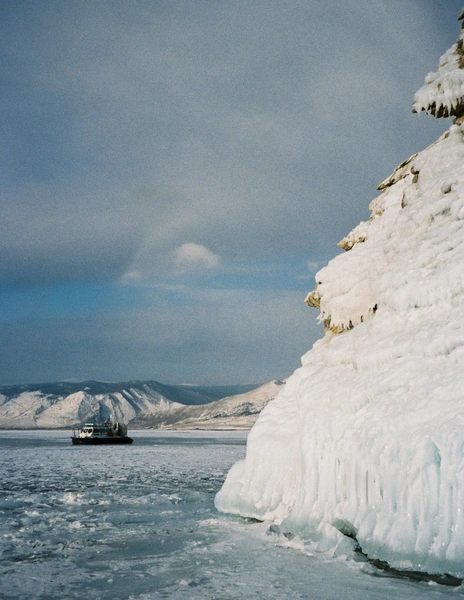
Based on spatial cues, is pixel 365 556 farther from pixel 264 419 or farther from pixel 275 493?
pixel 264 419

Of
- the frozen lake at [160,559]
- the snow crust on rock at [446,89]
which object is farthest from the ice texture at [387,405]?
the snow crust on rock at [446,89]

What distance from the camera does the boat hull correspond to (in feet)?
260

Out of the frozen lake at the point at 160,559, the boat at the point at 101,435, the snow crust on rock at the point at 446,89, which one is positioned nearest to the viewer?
the frozen lake at the point at 160,559

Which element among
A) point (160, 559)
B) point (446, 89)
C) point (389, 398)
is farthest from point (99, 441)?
point (389, 398)

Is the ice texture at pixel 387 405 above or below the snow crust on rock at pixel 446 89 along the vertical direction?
below

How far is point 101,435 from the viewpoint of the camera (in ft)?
275

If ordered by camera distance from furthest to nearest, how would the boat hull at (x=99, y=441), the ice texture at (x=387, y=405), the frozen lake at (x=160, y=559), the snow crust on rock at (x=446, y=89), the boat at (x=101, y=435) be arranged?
the boat at (x=101, y=435) → the boat hull at (x=99, y=441) → the snow crust on rock at (x=446, y=89) → the ice texture at (x=387, y=405) → the frozen lake at (x=160, y=559)

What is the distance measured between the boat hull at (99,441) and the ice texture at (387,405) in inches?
2713

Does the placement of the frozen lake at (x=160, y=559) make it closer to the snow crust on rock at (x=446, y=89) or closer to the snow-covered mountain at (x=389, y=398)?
the snow-covered mountain at (x=389, y=398)

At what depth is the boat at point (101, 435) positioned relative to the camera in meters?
79.8

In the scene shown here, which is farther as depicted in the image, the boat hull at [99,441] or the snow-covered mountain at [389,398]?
the boat hull at [99,441]

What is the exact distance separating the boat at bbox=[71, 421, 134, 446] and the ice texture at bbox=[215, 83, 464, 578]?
69.3 metres

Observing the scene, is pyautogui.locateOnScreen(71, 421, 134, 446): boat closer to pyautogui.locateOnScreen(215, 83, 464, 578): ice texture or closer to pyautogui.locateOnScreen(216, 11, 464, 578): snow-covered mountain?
pyautogui.locateOnScreen(216, 11, 464, 578): snow-covered mountain

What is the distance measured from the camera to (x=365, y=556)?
388 inches
